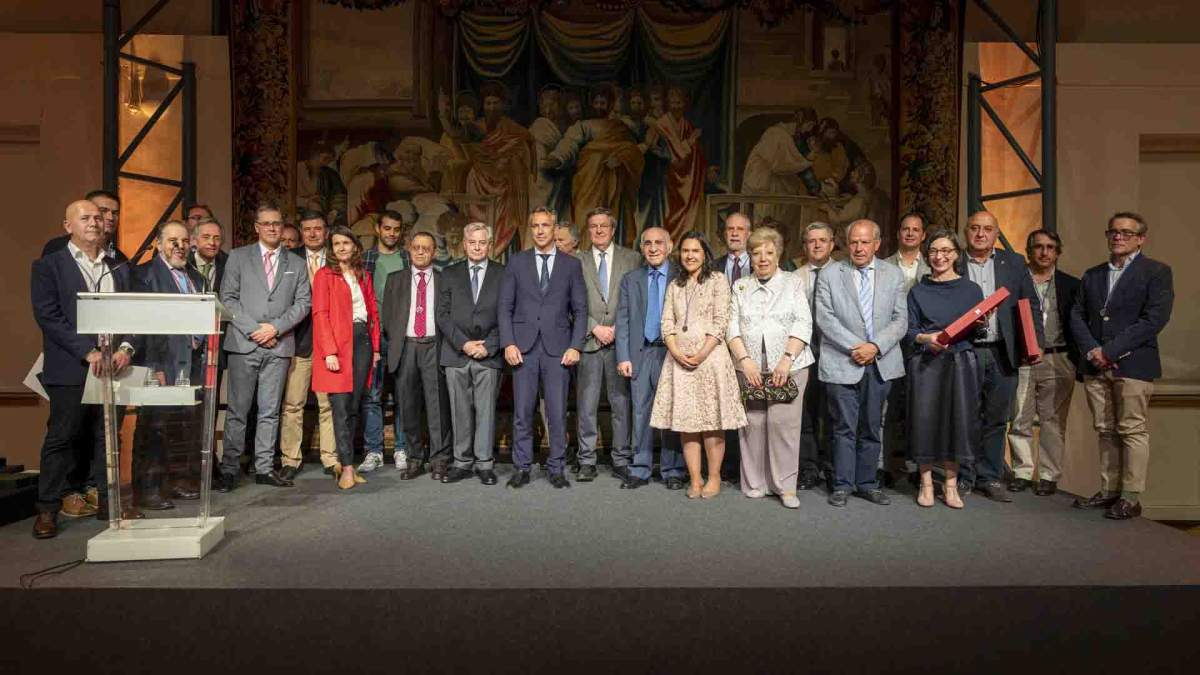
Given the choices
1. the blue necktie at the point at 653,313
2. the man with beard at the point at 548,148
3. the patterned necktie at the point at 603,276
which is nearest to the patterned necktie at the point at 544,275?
the patterned necktie at the point at 603,276

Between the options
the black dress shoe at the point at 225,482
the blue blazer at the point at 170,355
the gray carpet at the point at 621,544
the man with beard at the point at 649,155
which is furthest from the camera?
the man with beard at the point at 649,155

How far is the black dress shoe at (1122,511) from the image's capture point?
15.0ft

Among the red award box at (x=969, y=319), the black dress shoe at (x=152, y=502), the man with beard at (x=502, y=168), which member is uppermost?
the man with beard at (x=502, y=168)

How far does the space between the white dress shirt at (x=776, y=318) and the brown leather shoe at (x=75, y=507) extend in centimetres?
383

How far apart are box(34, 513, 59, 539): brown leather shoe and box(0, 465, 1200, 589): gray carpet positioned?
6 cm

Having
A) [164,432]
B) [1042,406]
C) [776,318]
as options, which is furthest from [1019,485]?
[164,432]

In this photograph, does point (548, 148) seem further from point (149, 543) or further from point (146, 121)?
point (149, 543)

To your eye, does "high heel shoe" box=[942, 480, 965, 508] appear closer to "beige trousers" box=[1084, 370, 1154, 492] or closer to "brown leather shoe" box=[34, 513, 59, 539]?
"beige trousers" box=[1084, 370, 1154, 492]

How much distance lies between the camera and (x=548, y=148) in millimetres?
7449

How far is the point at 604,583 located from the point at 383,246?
399cm

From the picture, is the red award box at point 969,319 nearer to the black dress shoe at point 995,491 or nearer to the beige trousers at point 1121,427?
the beige trousers at point 1121,427

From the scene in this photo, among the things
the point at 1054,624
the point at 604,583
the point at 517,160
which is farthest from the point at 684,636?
the point at 517,160

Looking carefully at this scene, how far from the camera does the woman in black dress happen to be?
4762 mm

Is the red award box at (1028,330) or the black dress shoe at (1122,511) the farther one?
the red award box at (1028,330)
